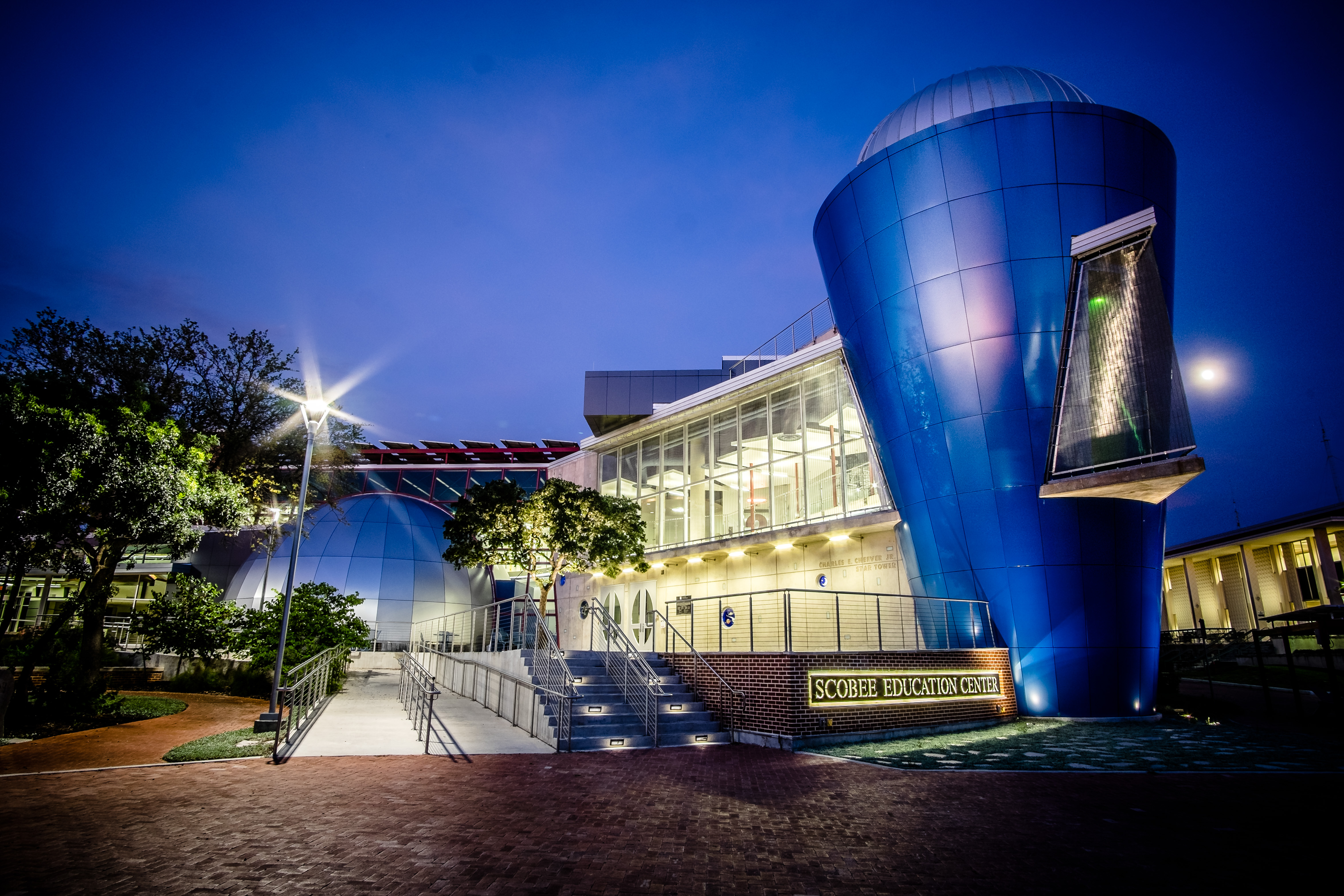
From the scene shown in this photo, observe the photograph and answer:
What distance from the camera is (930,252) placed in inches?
676

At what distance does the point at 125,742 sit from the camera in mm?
12141

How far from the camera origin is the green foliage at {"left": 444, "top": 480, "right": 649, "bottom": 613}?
A: 2177 cm

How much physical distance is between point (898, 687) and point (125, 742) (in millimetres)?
14547

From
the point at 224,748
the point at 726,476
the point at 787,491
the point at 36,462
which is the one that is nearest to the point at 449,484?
the point at 726,476

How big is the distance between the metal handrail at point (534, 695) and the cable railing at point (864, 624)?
303 centimetres

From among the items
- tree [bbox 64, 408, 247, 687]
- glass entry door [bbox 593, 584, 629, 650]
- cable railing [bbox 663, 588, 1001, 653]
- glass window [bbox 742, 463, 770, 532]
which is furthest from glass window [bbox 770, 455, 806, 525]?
tree [bbox 64, 408, 247, 687]

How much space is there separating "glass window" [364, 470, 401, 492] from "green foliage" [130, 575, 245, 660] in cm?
2916

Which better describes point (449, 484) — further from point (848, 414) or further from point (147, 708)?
point (848, 414)

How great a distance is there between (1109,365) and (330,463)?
73.5 feet

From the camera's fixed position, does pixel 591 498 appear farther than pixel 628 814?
Yes

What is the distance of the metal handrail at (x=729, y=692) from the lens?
43.2ft

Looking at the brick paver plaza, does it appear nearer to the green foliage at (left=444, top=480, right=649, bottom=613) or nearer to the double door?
the green foliage at (left=444, top=480, right=649, bottom=613)

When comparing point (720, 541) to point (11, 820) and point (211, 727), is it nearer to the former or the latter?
point (211, 727)

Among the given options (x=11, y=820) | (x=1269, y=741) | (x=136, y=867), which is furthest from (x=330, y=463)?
(x=1269, y=741)
